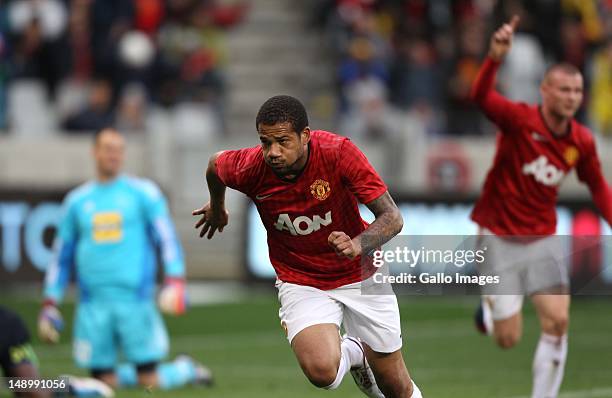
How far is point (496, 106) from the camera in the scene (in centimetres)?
1024

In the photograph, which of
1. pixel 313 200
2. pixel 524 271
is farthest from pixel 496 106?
pixel 313 200

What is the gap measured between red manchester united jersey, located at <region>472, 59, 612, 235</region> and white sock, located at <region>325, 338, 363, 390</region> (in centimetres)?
232

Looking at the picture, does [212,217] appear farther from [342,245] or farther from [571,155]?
[571,155]

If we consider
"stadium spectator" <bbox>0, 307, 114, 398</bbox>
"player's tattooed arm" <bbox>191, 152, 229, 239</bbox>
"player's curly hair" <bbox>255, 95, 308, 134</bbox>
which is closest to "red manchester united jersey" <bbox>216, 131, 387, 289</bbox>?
"player's tattooed arm" <bbox>191, 152, 229, 239</bbox>

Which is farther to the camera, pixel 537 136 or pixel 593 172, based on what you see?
pixel 537 136

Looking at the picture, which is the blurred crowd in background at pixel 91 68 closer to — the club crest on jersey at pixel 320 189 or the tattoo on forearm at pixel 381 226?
the club crest on jersey at pixel 320 189

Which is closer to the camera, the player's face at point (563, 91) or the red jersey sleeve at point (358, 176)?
the red jersey sleeve at point (358, 176)

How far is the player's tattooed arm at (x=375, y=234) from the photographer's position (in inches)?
287

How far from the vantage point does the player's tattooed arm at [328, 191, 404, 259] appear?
23.9ft

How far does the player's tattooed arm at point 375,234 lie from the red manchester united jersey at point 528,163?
2622 millimetres

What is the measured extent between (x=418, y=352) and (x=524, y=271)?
15.4 feet

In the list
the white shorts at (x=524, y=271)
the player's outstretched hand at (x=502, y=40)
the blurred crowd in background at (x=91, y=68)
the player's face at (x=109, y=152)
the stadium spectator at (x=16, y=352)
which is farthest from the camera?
the blurred crowd in background at (x=91, y=68)

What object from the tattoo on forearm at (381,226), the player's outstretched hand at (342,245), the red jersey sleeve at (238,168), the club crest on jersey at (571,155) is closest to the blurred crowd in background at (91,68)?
the club crest on jersey at (571,155)

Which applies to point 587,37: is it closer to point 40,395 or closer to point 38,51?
point 38,51
